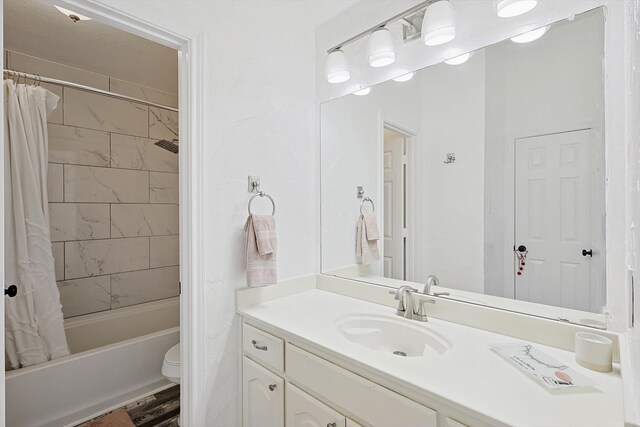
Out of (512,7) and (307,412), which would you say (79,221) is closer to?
(307,412)

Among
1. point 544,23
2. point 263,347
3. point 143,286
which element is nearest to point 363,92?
point 544,23

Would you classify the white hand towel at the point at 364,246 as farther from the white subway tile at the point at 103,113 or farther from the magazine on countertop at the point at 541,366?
the white subway tile at the point at 103,113

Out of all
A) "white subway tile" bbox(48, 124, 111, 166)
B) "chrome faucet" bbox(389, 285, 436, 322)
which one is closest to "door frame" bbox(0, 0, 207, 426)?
"chrome faucet" bbox(389, 285, 436, 322)

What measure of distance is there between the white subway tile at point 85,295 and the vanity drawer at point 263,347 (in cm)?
174

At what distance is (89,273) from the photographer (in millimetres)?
2393

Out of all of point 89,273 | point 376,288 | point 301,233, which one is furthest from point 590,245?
point 89,273

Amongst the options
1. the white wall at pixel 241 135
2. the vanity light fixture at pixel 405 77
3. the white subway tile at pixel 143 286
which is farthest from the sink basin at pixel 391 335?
the white subway tile at pixel 143 286

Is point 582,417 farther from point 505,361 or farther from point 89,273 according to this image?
point 89,273

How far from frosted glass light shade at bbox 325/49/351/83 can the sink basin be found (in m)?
1.28

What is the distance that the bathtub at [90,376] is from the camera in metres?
1.61

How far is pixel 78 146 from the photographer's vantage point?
7.66ft

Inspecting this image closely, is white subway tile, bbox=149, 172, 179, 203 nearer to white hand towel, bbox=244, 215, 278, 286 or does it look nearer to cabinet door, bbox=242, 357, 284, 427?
white hand towel, bbox=244, 215, 278, 286

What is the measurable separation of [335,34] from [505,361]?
1.81 meters

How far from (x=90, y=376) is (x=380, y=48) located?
251 cm
